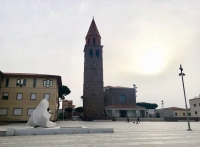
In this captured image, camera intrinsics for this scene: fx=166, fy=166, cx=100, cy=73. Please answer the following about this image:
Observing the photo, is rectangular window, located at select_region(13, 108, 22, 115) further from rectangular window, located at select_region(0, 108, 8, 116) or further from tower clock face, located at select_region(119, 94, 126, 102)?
tower clock face, located at select_region(119, 94, 126, 102)

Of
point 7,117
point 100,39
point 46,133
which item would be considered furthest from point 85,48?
point 46,133

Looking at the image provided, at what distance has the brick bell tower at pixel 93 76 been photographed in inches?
1793

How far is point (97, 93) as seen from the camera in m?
46.8

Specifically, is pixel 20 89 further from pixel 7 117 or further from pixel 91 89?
pixel 91 89

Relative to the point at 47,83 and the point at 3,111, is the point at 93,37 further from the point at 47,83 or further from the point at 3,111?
the point at 3,111

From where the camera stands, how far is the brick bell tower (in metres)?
45.5

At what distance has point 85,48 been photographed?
162ft

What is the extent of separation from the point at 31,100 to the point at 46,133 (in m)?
22.4

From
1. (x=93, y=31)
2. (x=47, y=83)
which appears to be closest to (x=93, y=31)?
(x=93, y=31)

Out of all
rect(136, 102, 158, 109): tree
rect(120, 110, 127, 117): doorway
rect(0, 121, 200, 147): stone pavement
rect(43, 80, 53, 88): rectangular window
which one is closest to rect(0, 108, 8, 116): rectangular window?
rect(43, 80, 53, 88): rectangular window

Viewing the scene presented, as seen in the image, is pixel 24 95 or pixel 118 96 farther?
pixel 118 96

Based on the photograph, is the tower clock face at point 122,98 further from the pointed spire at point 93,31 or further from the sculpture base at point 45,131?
the sculpture base at point 45,131

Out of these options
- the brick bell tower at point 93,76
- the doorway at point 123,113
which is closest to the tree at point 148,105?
the doorway at point 123,113

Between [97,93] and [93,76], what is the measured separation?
5015 millimetres
